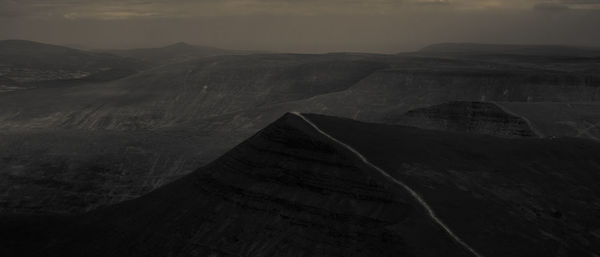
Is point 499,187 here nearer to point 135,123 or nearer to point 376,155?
point 376,155

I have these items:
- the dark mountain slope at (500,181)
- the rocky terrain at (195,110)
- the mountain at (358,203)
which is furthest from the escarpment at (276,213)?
the rocky terrain at (195,110)

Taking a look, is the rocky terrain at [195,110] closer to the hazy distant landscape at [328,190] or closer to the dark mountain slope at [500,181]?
the hazy distant landscape at [328,190]

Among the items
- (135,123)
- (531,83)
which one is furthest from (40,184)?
(531,83)

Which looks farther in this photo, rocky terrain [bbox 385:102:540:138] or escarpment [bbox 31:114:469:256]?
rocky terrain [bbox 385:102:540:138]

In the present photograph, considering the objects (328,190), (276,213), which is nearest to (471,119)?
(328,190)

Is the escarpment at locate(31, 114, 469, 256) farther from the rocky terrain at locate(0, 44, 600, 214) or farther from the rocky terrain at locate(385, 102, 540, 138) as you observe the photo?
the rocky terrain at locate(385, 102, 540, 138)

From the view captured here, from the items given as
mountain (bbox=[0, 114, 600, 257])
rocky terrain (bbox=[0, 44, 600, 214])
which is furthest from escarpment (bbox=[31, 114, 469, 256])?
rocky terrain (bbox=[0, 44, 600, 214])
